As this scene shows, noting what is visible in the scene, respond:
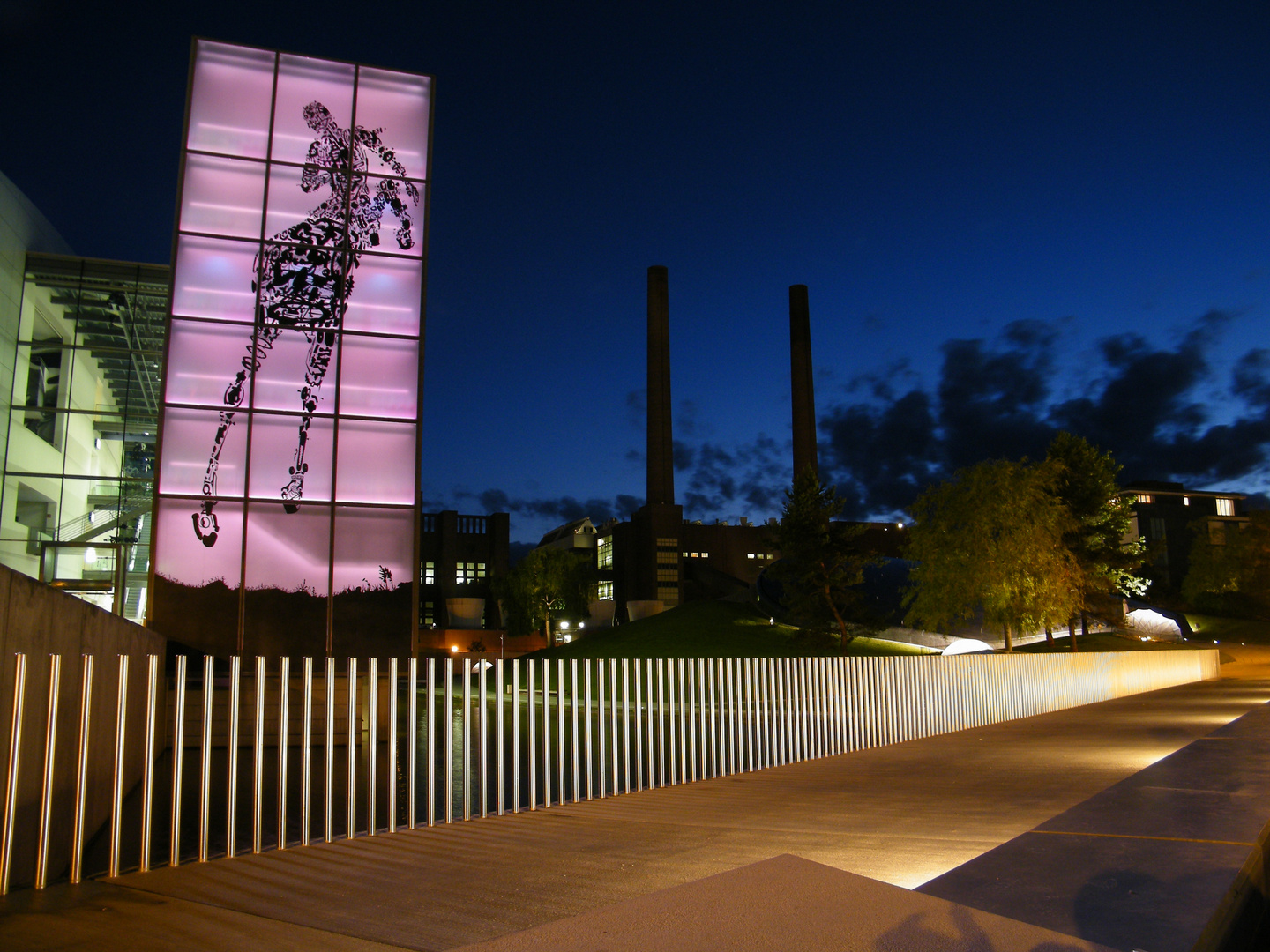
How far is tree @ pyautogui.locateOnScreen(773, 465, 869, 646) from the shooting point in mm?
46094

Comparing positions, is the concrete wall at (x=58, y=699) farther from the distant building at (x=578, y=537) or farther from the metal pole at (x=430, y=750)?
the distant building at (x=578, y=537)

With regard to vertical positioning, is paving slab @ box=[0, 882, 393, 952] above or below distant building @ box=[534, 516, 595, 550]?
below

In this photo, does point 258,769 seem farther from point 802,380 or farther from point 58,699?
point 802,380

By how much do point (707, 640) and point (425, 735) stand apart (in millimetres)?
41396

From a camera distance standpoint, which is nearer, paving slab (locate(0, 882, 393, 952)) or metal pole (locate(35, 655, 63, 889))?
paving slab (locate(0, 882, 393, 952))

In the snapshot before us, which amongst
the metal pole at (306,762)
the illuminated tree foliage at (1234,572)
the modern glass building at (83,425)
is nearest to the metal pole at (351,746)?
the metal pole at (306,762)

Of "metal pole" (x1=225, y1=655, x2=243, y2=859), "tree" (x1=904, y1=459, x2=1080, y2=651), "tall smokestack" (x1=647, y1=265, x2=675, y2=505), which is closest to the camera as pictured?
"metal pole" (x1=225, y1=655, x2=243, y2=859)

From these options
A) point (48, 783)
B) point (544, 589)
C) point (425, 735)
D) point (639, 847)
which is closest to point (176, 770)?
point (48, 783)

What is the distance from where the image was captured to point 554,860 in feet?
20.9

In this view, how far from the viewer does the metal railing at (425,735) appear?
6918 mm

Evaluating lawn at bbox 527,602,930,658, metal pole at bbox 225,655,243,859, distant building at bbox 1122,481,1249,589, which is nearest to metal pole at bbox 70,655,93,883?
metal pole at bbox 225,655,243,859

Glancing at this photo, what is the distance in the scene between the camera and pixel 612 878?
5.69 meters

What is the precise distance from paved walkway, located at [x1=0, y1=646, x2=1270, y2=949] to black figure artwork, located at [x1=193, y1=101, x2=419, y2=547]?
13760mm

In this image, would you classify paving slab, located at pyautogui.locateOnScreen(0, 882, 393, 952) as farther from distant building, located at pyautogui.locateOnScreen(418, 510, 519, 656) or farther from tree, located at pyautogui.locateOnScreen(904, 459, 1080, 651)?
distant building, located at pyautogui.locateOnScreen(418, 510, 519, 656)
